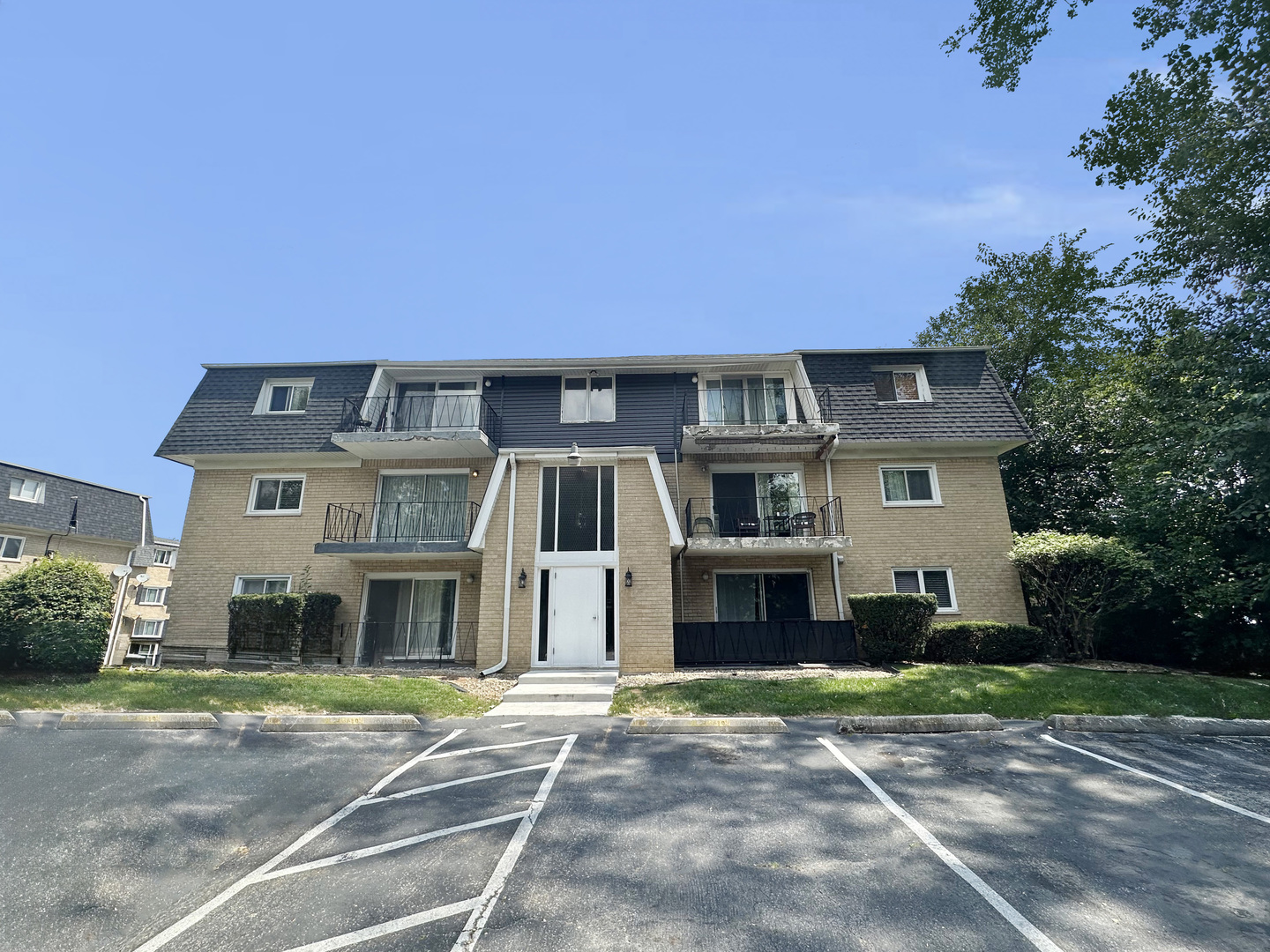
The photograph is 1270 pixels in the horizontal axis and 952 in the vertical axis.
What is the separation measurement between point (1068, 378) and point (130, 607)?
43805mm

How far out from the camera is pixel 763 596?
16578 millimetres

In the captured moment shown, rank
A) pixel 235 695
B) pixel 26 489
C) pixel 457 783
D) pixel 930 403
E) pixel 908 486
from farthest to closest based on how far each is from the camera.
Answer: pixel 26 489 → pixel 930 403 → pixel 908 486 → pixel 235 695 → pixel 457 783

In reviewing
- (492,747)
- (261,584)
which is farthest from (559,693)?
(261,584)

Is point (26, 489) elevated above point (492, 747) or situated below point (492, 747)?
above

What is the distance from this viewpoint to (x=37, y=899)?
3.75 meters

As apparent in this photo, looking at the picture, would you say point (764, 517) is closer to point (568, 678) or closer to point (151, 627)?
point (568, 678)

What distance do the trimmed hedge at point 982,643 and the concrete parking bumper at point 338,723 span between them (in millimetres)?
11398

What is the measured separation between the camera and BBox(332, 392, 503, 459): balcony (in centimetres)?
1602

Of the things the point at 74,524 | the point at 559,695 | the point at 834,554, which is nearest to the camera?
the point at 559,695

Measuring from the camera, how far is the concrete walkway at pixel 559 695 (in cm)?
944

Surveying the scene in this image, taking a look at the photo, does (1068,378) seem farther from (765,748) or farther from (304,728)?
(304,728)

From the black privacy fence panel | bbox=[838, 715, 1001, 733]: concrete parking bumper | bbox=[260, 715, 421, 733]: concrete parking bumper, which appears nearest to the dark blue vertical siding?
the black privacy fence panel

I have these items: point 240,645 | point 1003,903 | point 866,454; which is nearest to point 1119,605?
point 866,454

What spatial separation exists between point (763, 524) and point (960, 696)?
772cm
